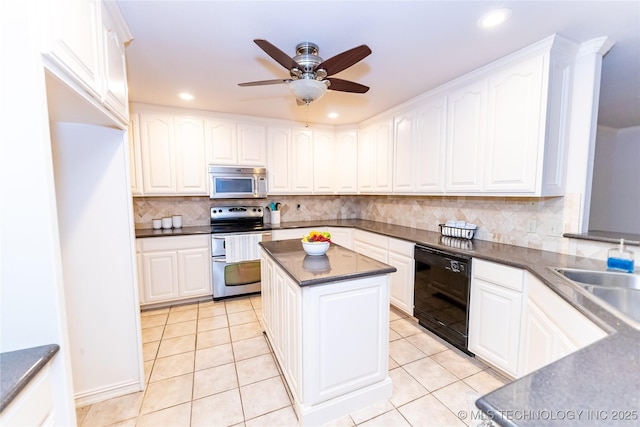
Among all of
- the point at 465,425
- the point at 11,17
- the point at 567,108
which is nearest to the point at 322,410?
the point at 465,425

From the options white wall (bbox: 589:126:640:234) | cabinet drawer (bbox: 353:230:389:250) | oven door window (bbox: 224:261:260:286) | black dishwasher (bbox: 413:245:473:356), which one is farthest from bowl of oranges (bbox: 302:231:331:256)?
white wall (bbox: 589:126:640:234)

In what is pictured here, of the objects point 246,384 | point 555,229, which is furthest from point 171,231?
point 555,229

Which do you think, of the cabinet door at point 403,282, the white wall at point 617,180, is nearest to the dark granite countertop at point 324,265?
the cabinet door at point 403,282

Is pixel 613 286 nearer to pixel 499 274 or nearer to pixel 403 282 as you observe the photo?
pixel 499 274

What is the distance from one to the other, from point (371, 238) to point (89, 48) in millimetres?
2961

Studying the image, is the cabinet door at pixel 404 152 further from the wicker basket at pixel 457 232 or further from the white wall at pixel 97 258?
the white wall at pixel 97 258

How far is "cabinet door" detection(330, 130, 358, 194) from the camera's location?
4.05 meters

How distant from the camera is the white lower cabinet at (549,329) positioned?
1155mm

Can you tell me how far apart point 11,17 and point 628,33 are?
3.07 m

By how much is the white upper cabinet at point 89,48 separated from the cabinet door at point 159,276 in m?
1.86

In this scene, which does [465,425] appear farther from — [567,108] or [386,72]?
[386,72]

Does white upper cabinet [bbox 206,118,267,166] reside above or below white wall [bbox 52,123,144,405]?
above

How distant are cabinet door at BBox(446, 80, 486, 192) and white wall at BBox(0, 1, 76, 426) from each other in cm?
267

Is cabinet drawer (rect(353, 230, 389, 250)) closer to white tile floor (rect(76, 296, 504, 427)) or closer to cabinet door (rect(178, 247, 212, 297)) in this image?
white tile floor (rect(76, 296, 504, 427))
